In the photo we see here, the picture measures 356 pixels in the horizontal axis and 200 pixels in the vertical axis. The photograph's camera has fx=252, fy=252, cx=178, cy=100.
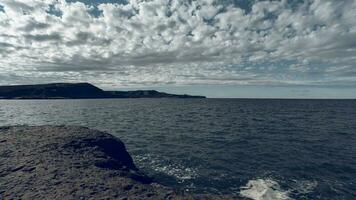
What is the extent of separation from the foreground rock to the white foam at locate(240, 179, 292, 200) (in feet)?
21.0

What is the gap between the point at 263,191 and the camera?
20219mm

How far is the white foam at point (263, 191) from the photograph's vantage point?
19223 millimetres

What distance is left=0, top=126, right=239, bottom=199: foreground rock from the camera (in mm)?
13969

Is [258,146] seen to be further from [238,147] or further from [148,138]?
[148,138]

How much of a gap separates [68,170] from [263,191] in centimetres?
1480

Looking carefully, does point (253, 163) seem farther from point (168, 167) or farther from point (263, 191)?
point (168, 167)

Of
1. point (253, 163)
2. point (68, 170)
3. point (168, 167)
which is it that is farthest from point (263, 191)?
point (68, 170)

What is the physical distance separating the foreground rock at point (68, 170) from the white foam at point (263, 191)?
6.39 meters

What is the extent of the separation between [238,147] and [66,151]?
2296cm

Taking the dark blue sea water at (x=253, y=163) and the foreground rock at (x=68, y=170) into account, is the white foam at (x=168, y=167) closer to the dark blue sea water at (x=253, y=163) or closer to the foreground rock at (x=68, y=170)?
the dark blue sea water at (x=253, y=163)

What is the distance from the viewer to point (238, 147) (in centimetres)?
3519

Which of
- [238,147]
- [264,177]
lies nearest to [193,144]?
[238,147]

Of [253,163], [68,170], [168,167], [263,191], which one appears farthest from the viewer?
[253,163]

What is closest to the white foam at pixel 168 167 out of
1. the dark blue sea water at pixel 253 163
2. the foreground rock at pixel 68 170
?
the dark blue sea water at pixel 253 163
